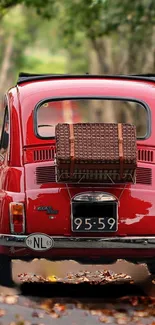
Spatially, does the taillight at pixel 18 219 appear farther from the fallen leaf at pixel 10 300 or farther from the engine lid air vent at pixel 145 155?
the engine lid air vent at pixel 145 155

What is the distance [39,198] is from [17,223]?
303 millimetres

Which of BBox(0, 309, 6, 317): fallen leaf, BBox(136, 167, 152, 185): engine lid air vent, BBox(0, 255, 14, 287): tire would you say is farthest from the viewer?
BBox(0, 255, 14, 287): tire

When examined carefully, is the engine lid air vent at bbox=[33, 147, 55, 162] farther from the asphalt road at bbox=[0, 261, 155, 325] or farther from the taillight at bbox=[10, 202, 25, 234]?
the asphalt road at bbox=[0, 261, 155, 325]

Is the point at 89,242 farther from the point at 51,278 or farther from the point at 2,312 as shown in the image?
the point at 51,278

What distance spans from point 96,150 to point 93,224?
775 mm

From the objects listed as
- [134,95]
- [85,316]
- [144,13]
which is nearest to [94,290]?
[85,316]

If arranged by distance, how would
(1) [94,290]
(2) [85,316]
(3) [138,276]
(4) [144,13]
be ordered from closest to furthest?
(2) [85,316], (1) [94,290], (3) [138,276], (4) [144,13]

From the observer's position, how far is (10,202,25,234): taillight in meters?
8.94

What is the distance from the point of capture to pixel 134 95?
9.74 metres

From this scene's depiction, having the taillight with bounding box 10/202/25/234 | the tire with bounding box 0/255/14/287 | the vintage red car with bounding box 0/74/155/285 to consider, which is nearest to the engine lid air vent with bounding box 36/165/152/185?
the vintage red car with bounding box 0/74/155/285

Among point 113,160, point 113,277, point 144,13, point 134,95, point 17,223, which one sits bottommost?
point 113,277

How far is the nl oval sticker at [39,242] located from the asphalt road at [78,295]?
0.44 metres

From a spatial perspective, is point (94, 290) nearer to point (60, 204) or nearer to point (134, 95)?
point (60, 204)

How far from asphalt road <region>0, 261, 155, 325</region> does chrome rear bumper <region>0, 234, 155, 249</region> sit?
1.48 ft
